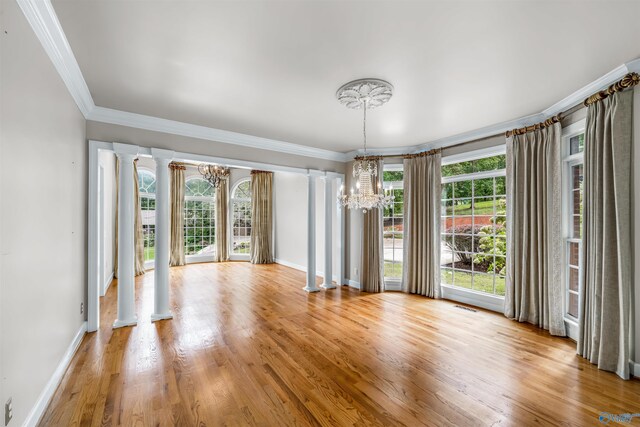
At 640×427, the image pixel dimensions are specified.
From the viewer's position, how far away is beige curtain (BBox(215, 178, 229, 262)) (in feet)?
28.2

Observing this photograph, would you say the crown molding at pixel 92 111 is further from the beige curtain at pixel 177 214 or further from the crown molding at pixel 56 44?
the beige curtain at pixel 177 214

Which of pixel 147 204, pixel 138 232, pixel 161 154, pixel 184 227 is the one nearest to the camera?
pixel 161 154

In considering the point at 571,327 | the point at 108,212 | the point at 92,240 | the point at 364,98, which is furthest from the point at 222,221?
the point at 571,327

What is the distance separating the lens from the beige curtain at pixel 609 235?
8.25ft

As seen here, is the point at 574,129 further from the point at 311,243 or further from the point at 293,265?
the point at 293,265

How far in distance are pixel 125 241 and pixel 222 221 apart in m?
4.98

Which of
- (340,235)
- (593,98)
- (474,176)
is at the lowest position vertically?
(340,235)

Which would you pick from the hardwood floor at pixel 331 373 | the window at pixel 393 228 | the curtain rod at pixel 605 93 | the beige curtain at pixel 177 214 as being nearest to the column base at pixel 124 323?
the hardwood floor at pixel 331 373

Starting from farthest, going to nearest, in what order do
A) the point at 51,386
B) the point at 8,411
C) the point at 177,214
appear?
1. the point at 177,214
2. the point at 51,386
3. the point at 8,411

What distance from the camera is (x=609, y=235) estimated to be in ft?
8.61

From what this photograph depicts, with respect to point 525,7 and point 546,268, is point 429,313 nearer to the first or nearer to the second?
point 546,268

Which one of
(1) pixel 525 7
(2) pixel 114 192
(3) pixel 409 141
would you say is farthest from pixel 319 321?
(2) pixel 114 192

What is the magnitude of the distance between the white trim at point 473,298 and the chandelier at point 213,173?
20.3 ft

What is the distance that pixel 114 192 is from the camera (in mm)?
6332
